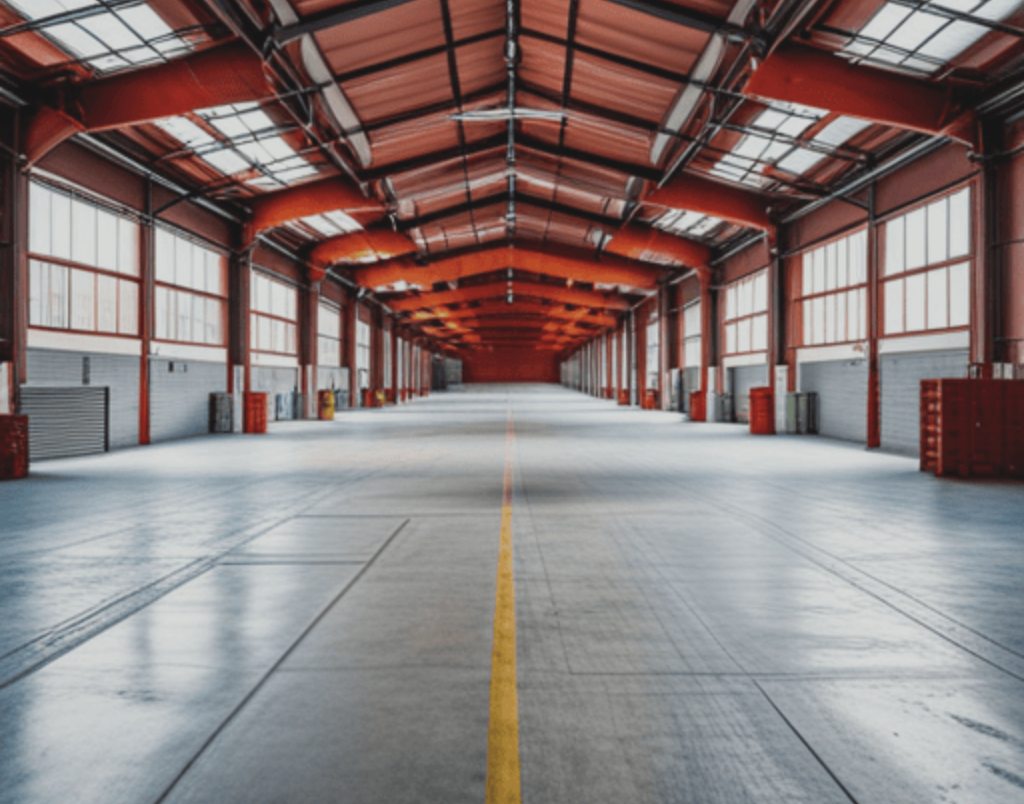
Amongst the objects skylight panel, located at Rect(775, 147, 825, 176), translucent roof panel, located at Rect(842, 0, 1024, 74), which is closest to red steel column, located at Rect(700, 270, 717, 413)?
skylight panel, located at Rect(775, 147, 825, 176)

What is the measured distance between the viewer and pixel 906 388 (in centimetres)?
1870

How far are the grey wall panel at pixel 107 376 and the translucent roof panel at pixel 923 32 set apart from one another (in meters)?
17.4

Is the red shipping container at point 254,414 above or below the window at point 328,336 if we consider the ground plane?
below

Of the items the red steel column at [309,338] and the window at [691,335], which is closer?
the red steel column at [309,338]

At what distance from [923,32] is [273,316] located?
25.1 meters

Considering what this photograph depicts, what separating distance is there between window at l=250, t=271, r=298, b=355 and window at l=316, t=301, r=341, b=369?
3.25m

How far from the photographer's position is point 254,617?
5.38 m

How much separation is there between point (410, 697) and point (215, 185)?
2078 cm

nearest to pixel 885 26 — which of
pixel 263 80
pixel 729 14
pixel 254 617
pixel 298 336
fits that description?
pixel 729 14

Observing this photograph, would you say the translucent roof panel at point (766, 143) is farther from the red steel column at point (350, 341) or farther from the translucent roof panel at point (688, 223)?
the red steel column at point (350, 341)

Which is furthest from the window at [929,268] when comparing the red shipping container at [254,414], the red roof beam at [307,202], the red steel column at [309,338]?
the red steel column at [309,338]

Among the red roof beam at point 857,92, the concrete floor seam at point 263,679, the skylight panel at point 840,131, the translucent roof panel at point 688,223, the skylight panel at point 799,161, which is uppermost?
the translucent roof panel at point 688,223

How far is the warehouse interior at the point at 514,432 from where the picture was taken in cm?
362

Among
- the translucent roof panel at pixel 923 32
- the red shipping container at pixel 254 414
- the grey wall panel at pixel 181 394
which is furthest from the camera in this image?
the red shipping container at pixel 254 414
